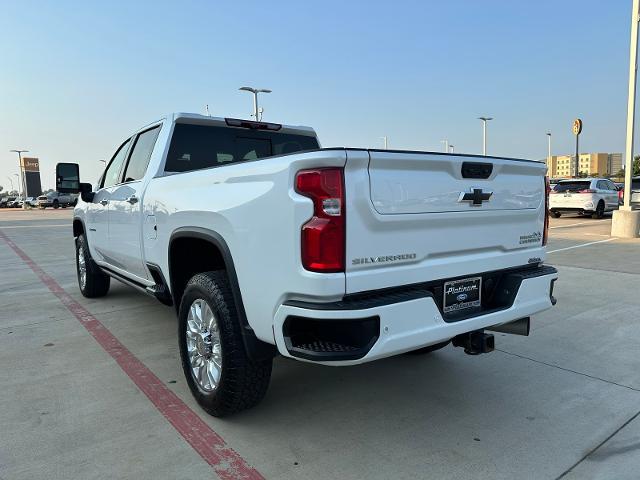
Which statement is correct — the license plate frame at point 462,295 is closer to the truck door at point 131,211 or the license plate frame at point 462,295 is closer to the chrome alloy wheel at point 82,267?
the truck door at point 131,211

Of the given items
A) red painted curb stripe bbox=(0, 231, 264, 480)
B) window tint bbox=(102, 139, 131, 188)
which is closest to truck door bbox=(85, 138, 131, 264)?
window tint bbox=(102, 139, 131, 188)

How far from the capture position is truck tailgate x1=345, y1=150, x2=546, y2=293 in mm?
2299

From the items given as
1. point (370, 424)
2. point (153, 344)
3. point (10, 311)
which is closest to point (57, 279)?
point (10, 311)

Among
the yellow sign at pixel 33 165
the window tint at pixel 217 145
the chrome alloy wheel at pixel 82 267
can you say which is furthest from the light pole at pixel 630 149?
the yellow sign at pixel 33 165

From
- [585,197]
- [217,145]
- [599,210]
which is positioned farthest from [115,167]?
[599,210]

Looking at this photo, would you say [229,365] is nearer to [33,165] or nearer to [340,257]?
[340,257]

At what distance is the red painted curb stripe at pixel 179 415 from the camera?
2488mm

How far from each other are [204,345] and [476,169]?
1933 millimetres

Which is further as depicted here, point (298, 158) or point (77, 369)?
point (77, 369)

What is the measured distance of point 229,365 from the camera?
2.73 m

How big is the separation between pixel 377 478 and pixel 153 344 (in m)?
2.70

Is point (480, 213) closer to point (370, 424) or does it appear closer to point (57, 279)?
point (370, 424)

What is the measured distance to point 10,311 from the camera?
573cm

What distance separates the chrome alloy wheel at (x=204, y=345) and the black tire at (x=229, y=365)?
0.08m
